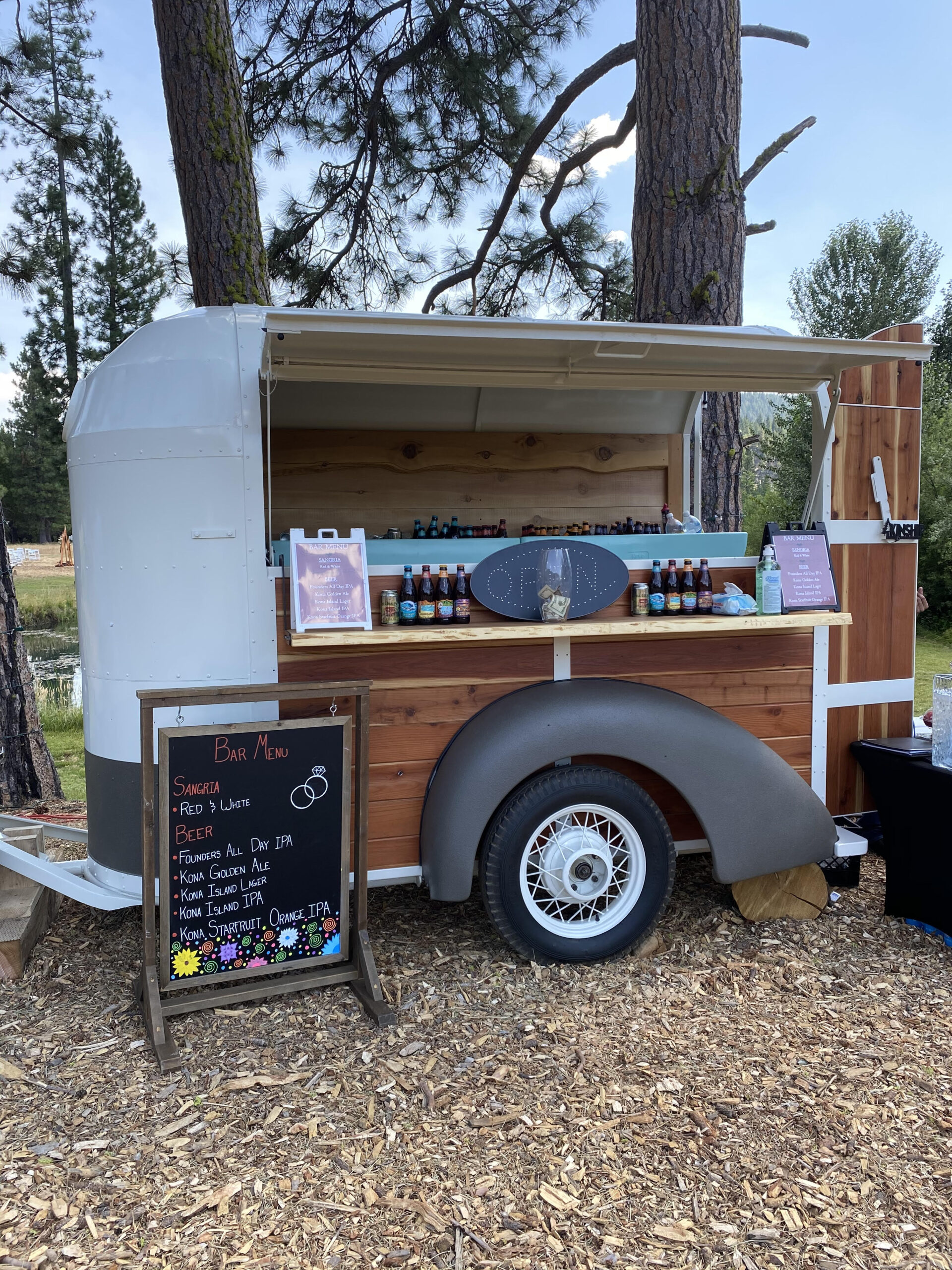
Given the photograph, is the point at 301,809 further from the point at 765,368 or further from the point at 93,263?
the point at 93,263

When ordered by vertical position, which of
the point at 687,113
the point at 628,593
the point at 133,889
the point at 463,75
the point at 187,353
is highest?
the point at 463,75

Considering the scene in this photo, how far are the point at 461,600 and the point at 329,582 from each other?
465 millimetres

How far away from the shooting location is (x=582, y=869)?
307cm

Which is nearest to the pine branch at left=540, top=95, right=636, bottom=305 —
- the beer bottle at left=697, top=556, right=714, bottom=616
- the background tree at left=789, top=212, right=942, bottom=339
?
the beer bottle at left=697, top=556, right=714, bottom=616

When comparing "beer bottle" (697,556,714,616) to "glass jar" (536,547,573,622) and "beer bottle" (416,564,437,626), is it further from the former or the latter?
"beer bottle" (416,564,437,626)

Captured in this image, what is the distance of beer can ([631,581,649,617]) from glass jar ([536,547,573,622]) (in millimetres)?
310

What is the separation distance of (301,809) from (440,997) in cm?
75

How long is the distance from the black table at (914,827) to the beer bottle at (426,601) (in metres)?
1.81

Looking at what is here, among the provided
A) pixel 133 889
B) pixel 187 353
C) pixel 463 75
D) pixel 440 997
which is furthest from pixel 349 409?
pixel 463 75

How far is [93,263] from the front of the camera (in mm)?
11258

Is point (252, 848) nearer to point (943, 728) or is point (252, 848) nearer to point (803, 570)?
point (803, 570)

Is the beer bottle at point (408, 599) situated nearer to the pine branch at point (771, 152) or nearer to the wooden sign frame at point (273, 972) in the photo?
the wooden sign frame at point (273, 972)

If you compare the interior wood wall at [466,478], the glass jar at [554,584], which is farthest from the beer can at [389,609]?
the interior wood wall at [466,478]

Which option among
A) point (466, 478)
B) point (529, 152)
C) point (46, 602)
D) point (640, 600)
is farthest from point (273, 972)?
point (46, 602)
